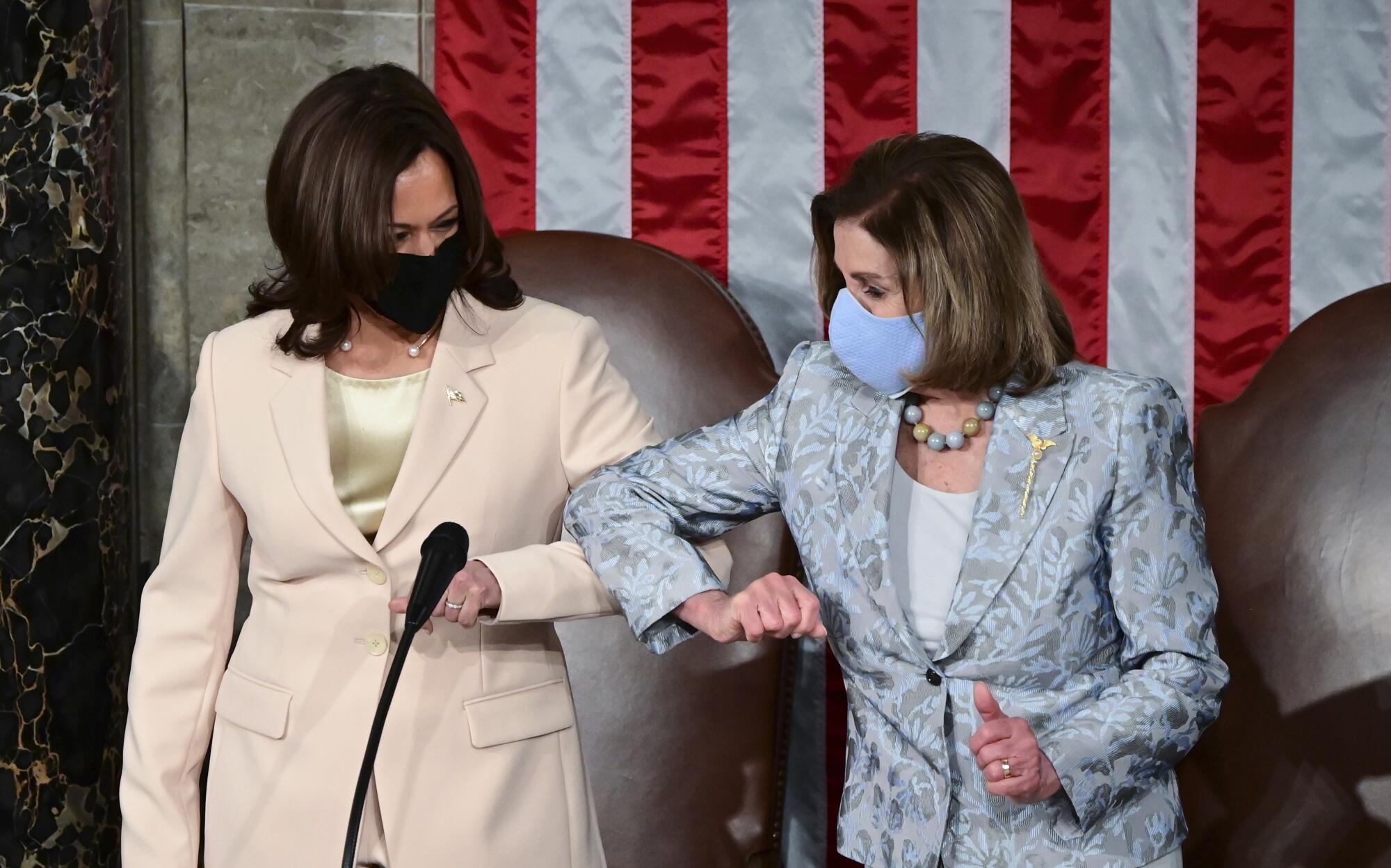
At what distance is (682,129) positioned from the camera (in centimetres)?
283

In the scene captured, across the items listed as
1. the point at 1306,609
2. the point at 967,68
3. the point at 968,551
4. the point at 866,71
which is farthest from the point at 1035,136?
the point at 968,551

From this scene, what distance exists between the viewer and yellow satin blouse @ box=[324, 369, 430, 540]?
162 cm

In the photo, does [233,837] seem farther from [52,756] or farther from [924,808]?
[52,756]

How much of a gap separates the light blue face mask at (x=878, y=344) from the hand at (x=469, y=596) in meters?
0.48

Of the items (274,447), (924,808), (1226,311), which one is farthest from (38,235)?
(1226,311)

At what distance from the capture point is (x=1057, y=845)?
1529 millimetres

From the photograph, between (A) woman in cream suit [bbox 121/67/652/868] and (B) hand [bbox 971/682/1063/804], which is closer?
(B) hand [bbox 971/682/1063/804]

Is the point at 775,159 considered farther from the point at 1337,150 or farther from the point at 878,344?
the point at 878,344

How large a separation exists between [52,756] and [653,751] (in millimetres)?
1016

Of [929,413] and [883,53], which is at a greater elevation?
[883,53]

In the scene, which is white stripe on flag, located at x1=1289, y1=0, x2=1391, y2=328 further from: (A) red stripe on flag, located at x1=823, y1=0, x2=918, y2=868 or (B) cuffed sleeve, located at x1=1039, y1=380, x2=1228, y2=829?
(B) cuffed sleeve, located at x1=1039, y1=380, x2=1228, y2=829

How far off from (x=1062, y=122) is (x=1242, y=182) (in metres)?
0.38

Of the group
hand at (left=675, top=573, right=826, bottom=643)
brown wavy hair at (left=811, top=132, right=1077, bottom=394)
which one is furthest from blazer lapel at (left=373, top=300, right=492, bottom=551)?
brown wavy hair at (left=811, top=132, right=1077, bottom=394)

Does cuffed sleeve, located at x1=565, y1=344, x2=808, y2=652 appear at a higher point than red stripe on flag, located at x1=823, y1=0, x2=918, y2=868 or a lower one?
lower
